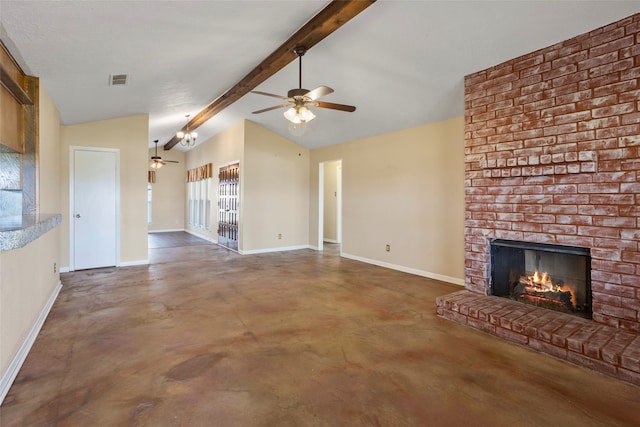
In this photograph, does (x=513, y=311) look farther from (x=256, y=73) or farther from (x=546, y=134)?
(x=256, y=73)

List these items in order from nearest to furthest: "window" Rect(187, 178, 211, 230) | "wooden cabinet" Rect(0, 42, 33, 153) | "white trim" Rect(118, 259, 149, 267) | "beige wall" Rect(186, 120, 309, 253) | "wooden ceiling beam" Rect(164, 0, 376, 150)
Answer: "wooden cabinet" Rect(0, 42, 33, 153) → "wooden ceiling beam" Rect(164, 0, 376, 150) → "white trim" Rect(118, 259, 149, 267) → "beige wall" Rect(186, 120, 309, 253) → "window" Rect(187, 178, 211, 230)

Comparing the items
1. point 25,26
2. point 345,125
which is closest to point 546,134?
point 345,125

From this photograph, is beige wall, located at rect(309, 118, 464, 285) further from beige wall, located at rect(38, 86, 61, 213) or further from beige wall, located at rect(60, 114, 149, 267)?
beige wall, located at rect(38, 86, 61, 213)

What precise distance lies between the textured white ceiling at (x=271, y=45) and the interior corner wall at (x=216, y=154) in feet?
7.38

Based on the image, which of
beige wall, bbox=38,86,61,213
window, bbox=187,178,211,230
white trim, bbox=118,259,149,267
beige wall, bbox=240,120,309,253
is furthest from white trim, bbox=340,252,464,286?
window, bbox=187,178,211,230

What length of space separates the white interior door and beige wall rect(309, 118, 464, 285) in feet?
14.7

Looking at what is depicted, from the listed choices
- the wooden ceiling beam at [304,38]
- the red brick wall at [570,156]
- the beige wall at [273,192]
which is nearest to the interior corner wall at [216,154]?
the beige wall at [273,192]

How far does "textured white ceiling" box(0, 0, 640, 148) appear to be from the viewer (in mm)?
2613

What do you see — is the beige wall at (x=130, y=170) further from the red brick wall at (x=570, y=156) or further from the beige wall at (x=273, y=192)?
the red brick wall at (x=570, y=156)

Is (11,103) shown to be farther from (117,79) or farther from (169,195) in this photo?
(169,195)

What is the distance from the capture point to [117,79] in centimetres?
389

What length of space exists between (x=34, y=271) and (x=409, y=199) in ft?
16.4

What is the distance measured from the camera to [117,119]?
5820 mm

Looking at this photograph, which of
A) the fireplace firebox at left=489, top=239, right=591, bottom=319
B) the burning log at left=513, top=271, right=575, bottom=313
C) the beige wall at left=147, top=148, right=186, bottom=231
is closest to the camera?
the fireplace firebox at left=489, top=239, right=591, bottom=319
